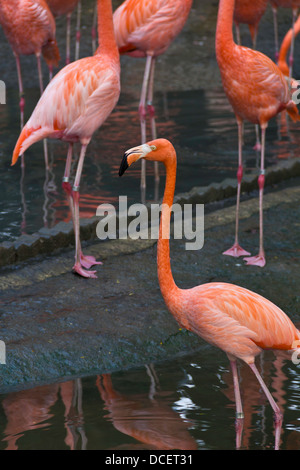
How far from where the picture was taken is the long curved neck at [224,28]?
4527 mm

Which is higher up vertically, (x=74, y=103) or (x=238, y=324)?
(x=74, y=103)

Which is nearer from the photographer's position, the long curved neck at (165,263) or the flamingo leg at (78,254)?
the long curved neck at (165,263)

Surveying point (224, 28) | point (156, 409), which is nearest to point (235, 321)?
point (156, 409)

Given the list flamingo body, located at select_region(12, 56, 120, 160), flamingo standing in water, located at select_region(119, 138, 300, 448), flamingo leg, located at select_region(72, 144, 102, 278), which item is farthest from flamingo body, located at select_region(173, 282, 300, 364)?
flamingo body, located at select_region(12, 56, 120, 160)

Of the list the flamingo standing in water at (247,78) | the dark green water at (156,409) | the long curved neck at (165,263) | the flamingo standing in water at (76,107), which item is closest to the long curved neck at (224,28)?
the flamingo standing in water at (247,78)

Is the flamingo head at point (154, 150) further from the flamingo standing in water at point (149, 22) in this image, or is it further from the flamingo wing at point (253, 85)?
the flamingo standing in water at point (149, 22)

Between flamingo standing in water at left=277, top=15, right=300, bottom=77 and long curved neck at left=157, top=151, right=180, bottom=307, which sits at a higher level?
flamingo standing in water at left=277, top=15, right=300, bottom=77

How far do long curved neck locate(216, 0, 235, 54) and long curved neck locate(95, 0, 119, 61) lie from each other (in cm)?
65

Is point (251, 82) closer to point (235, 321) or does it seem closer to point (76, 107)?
point (76, 107)

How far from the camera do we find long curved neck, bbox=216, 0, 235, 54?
4.53 meters

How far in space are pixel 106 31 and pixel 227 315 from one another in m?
2.42

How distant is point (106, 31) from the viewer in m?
4.82

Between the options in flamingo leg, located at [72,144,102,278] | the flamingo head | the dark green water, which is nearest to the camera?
the dark green water

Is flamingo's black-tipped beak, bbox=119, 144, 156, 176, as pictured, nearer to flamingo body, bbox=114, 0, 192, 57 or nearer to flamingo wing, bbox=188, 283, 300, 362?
flamingo wing, bbox=188, 283, 300, 362
